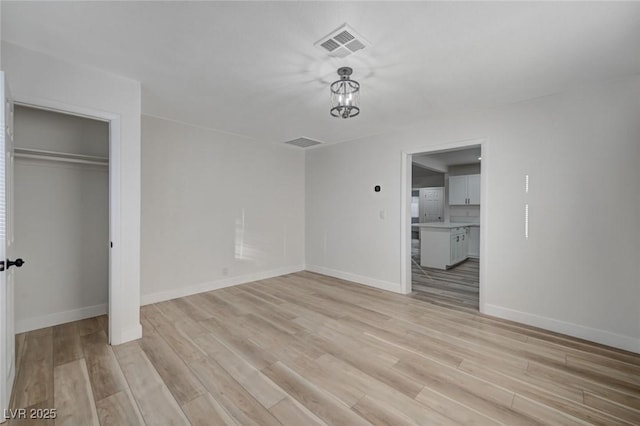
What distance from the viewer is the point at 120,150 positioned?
105 inches

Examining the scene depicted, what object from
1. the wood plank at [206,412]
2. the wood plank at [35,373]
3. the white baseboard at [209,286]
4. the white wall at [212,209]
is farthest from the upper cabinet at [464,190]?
the wood plank at [35,373]

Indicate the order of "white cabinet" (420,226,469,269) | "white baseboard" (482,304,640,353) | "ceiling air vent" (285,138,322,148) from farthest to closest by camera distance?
1. "white cabinet" (420,226,469,269)
2. "ceiling air vent" (285,138,322,148)
3. "white baseboard" (482,304,640,353)

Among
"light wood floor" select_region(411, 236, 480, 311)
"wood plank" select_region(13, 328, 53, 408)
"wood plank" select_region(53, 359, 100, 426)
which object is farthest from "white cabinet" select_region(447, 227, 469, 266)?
"wood plank" select_region(13, 328, 53, 408)

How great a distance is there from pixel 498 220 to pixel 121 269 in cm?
431

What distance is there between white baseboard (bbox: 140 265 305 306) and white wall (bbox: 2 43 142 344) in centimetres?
112

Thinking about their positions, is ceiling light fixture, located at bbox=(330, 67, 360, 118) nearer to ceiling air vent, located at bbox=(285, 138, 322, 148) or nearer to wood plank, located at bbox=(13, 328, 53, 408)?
ceiling air vent, located at bbox=(285, 138, 322, 148)

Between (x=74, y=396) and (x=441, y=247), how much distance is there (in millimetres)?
6111

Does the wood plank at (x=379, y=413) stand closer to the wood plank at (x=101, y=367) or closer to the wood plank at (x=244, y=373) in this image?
the wood plank at (x=244, y=373)

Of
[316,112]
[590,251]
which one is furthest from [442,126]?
[590,251]

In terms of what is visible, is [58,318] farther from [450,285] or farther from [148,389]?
[450,285]

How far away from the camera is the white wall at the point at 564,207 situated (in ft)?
8.76

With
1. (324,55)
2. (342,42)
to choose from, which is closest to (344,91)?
(324,55)

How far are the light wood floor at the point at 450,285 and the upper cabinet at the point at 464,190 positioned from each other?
1800mm

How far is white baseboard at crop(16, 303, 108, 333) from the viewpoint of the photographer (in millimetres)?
2898
